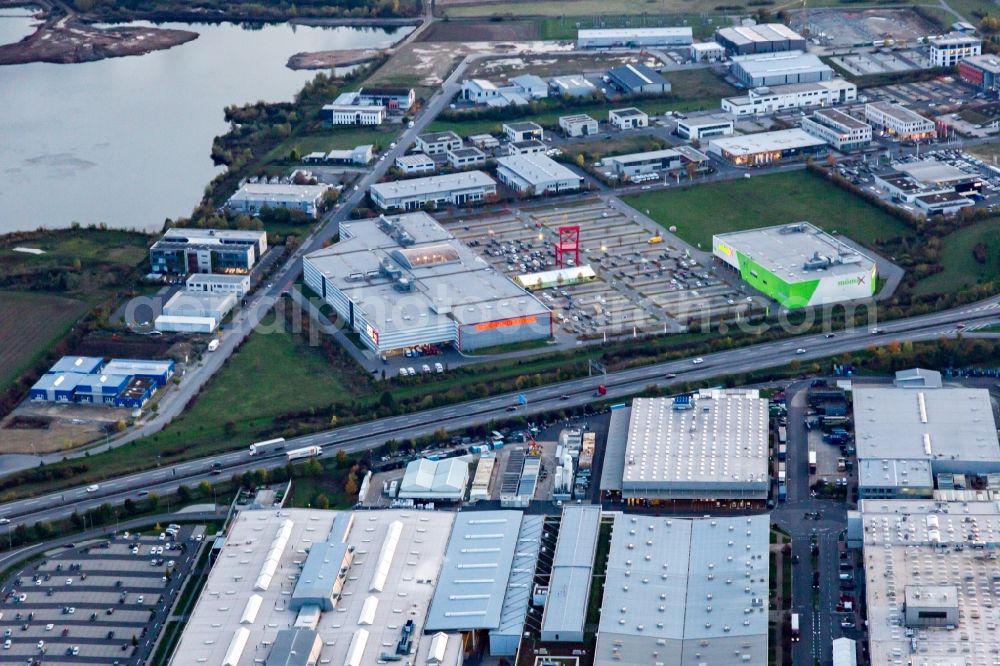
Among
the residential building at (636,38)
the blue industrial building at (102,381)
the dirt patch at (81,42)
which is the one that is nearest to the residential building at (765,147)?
the residential building at (636,38)

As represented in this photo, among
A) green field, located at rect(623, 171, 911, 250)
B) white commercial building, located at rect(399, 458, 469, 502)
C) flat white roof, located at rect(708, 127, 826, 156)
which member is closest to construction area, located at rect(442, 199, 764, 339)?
green field, located at rect(623, 171, 911, 250)

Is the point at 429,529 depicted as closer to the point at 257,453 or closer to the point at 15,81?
the point at 257,453

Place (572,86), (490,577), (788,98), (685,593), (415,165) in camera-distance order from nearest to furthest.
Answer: (685,593), (490,577), (415,165), (788,98), (572,86)

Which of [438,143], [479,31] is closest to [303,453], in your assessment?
[438,143]

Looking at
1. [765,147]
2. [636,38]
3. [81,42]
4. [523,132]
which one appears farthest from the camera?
[81,42]

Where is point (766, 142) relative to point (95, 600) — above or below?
above

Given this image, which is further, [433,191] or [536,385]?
[433,191]

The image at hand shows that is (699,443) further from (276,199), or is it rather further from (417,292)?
(276,199)
